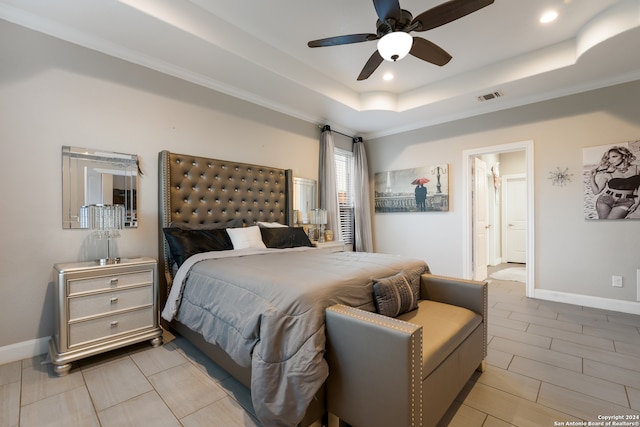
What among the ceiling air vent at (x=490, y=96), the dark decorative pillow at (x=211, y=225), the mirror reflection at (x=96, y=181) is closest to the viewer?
the mirror reflection at (x=96, y=181)

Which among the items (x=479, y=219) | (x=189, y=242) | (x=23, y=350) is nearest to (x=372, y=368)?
(x=189, y=242)

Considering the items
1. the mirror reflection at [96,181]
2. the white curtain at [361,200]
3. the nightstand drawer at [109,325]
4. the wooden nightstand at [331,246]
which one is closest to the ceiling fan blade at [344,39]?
the mirror reflection at [96,181]

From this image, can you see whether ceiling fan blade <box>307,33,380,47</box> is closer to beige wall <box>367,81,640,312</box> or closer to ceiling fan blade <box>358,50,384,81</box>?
ceiling fan blade <box>358,50,384,81</box>

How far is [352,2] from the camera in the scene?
8.23 ft

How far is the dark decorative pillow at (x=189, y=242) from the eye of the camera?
256 centimetres

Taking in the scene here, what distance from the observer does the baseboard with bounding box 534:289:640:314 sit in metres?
3.23

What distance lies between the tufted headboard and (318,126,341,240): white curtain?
29.4 inches

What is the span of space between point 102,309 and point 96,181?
1157mm

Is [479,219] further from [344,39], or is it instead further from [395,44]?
[344,39]

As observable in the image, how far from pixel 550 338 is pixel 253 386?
2.73 m

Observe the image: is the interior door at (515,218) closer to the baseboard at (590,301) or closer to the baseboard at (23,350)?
the baseboard at (590,301)

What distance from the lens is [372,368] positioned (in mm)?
1263

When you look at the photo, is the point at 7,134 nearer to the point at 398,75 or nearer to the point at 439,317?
the point at 439,317

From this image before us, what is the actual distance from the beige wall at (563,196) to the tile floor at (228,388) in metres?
1.06
